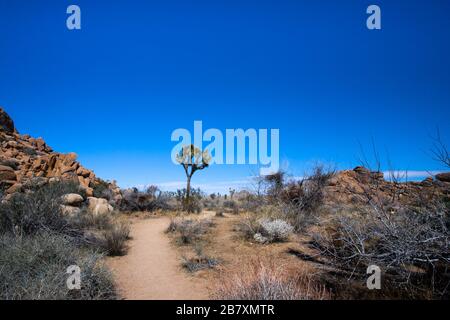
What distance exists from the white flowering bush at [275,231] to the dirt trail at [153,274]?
108 inches

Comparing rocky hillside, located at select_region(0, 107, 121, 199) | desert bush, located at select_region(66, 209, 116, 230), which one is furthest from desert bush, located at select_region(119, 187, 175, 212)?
desert bush, located at select_region(66, 209, 116, 230)

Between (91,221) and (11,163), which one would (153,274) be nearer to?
(91,221)

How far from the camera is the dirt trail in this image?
199 inches

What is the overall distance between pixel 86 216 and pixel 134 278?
5.61m

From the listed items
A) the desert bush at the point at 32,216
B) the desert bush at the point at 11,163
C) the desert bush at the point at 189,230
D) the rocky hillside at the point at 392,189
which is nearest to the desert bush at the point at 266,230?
the desert bush at the point at 189,230

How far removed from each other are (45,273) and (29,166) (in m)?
15.9

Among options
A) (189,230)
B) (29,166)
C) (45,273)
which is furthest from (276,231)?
(29,166)

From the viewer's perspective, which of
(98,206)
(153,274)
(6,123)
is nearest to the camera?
(153,274)

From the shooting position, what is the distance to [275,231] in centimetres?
891

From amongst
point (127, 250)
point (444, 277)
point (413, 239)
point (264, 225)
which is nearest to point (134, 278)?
point (127, 250)

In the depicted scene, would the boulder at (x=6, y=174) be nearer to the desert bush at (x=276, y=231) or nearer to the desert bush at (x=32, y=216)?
the desert bush at (x=32, y=216)

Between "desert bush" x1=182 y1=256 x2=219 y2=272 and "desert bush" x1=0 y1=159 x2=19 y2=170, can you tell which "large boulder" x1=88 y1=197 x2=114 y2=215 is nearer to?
"desert bush" x1=0 y1=159 x2=19 y2=170

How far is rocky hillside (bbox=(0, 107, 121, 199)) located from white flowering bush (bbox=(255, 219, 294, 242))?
11311mm

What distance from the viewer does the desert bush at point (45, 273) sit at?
4059 millimetres
